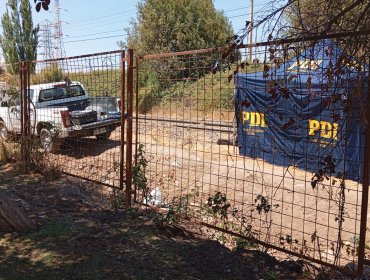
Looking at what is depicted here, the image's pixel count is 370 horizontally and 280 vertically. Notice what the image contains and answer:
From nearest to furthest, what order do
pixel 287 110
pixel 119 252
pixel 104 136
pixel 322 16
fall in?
pixel 322 16, pixel 119 252, pixel 287 110, pixel 104 136

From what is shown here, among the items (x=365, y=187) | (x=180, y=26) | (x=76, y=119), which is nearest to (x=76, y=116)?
(x=76, y=119)

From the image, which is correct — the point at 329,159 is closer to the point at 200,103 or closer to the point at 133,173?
the point at 133,173

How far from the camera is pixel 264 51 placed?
3.92 metres

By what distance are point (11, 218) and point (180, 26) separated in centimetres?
2704

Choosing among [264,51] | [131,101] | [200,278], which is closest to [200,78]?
[131,101]

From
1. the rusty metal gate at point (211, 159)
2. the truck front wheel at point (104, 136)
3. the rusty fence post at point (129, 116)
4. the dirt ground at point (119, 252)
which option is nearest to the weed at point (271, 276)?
the dirt ground at point (119, 252)

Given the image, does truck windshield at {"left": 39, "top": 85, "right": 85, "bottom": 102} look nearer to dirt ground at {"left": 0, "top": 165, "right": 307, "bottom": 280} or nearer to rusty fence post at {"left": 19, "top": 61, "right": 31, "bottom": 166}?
rusty fence post at {"left": 19, "top": 61, "right": 31, "bottom": 166}

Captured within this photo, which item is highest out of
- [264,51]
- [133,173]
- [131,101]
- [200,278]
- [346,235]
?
[264,51]

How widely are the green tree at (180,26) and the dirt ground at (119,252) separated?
84.8 feet

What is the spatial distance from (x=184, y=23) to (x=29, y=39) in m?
18.7

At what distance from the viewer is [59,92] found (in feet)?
39.2

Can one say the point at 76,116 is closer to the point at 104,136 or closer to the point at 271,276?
the point at 104,136

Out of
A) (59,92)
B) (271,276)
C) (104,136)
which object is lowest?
(271,276)

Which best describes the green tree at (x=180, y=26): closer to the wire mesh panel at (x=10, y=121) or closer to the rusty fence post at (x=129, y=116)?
the wire mesh panel at (x=10, y=121)
